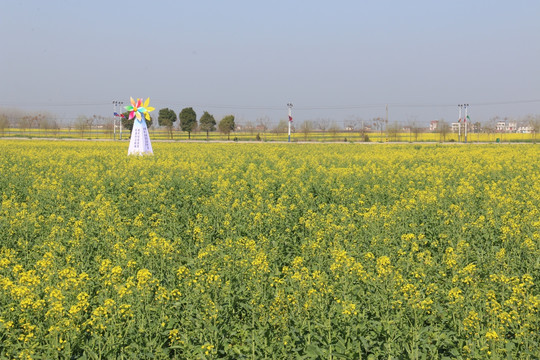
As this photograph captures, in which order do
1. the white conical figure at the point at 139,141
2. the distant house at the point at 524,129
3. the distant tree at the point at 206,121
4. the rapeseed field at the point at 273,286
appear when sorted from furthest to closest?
1. the distant house at the point at 524,129
2. the distant tree at the point at 206,121
3. the white conical figure at the point at 139,141
4. the rapeseed field at the point at 273,286

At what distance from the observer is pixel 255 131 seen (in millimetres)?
107375

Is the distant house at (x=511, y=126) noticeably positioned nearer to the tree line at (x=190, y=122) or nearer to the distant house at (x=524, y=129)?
the distant house at (x=524, y=129)

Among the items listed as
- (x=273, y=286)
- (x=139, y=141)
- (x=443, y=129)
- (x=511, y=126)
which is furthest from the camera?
→ (x=511, y=126)

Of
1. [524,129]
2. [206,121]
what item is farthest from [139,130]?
[524,129]

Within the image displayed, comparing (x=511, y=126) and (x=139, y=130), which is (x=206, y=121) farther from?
(x=139, y=130)

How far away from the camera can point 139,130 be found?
29312 millimetres

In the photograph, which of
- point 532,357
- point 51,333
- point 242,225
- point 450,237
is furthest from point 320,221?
point 51,333

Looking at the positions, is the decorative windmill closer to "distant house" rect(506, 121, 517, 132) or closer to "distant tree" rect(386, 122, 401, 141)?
"distant tree" rect(386, 122, 401, 141)

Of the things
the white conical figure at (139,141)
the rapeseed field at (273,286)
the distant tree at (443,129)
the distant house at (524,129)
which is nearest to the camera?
the rapeseed field at (273,286)

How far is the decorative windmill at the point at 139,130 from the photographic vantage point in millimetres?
29031

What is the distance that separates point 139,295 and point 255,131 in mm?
102028

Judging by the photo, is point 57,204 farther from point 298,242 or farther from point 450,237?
point 450,237

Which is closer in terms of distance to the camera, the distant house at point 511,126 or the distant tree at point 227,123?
the distant tree at point 227,123

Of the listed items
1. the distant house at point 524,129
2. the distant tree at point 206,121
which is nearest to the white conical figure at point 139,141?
the distant tree at point 206,121
